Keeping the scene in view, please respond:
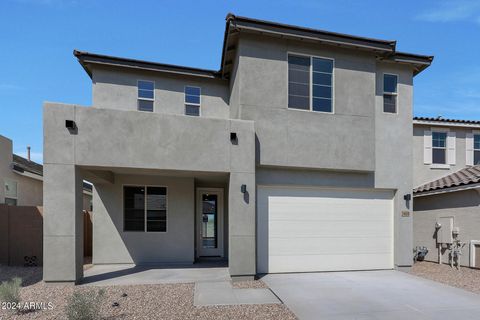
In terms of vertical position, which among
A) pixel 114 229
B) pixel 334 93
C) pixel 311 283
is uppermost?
pixel 334 93

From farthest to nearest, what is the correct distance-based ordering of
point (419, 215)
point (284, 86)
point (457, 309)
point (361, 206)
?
point (419, 215) < point (361, 206) < point (284, 86) < point (457, 309)

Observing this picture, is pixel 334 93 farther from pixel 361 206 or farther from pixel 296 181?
pixel 361 206

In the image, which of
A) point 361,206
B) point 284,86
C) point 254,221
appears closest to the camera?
point 254,221

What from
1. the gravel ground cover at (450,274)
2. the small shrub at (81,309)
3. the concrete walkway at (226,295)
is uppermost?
the small shrub at (81,309)

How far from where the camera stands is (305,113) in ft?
30.2

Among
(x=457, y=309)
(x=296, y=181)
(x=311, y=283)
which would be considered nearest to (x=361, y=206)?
(x=296, y=181)

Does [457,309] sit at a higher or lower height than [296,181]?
lower

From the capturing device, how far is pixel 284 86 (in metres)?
9.10

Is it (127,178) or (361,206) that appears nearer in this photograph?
(361,206)

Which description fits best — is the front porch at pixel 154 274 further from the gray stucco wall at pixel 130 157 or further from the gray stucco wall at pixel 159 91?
the gray stucco wall at pixel 159 91

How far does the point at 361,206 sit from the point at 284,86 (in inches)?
186

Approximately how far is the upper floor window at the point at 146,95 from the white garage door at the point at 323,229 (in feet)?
17.9

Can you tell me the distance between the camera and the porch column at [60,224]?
7383 millimetres

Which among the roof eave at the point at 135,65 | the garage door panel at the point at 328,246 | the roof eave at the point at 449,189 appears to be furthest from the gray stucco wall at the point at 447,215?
the roof eave at the point at 135,65
